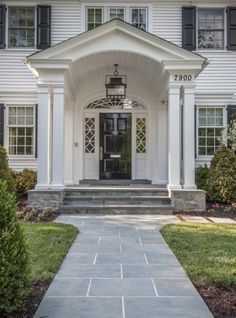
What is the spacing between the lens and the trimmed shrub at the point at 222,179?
11586mm

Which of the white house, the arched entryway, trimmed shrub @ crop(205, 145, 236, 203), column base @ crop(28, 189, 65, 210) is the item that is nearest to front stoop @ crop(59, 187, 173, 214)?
column base @ crop(28, 189, 65, 210)

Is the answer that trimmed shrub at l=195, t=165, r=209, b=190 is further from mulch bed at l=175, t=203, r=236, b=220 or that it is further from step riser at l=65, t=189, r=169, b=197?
step riser at l=65, t=189, r=169, b=197

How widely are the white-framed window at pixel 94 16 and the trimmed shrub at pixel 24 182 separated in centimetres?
531

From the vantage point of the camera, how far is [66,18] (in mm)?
14055

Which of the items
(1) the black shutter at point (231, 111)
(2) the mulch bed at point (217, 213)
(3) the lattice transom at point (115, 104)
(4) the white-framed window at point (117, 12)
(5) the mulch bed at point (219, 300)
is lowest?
(5) the mulch bed at point (219, 300)

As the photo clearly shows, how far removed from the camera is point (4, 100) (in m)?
13.8

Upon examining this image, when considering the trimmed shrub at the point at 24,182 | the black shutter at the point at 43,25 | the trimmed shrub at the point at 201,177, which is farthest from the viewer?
the black shutter at the point at 43,25

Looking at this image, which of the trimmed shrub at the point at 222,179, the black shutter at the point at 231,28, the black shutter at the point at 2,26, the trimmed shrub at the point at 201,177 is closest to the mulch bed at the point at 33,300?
the trimmed shrub at the point at 222,179

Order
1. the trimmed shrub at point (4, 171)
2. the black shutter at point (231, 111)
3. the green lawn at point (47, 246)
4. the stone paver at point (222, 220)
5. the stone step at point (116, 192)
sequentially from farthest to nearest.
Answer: the black shutter at point (231, 111) < the stone step at point (116, 192) < the trimmed shrub at point (4, 171) < the stone paver at point (222, 220) < the green lawn at point (47, 246)

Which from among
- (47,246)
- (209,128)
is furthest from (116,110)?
(47,246)

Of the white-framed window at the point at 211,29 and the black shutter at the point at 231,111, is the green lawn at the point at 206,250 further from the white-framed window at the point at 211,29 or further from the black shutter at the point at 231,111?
the white-framed window at the point at 211,29

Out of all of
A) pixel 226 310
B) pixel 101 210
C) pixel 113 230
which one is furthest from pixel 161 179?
pixel 226 310

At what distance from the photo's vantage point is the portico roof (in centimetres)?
1069

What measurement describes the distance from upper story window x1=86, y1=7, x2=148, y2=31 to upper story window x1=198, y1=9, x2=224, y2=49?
1845mm
